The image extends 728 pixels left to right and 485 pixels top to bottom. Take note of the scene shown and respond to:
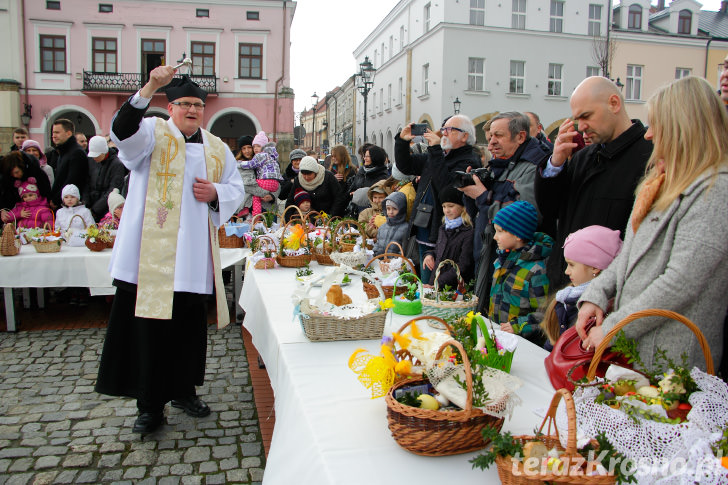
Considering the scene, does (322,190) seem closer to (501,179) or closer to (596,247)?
(501,179)

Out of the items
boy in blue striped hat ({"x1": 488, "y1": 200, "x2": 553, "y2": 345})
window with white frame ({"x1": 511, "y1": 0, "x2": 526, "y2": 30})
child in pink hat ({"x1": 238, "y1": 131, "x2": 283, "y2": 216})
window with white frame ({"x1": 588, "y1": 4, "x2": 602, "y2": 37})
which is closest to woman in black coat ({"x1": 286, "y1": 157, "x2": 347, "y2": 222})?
child in pink hat ({"x1": 238, "y1": 131, "x2": 283, "y2": 216})

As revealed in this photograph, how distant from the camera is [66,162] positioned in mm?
6996

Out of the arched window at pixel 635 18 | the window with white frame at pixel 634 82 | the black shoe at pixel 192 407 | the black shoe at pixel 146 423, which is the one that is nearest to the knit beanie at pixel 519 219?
the black shoe at pixel 192 407

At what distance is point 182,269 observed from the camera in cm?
336

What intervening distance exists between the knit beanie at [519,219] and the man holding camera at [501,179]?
396 millimetres

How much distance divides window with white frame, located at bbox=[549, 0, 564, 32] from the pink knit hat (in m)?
26.9

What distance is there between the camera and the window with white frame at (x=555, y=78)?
26.1m

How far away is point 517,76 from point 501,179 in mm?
24184

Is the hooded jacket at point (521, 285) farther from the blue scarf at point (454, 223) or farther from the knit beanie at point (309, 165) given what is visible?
the knit beanie at point (309, 165)

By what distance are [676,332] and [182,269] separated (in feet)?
8.68

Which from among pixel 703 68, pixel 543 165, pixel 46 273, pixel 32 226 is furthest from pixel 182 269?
pixel 703 68

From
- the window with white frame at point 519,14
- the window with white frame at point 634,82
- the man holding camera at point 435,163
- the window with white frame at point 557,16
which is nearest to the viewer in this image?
the man holding camera at point 435,163

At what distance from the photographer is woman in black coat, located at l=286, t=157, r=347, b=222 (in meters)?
7.32

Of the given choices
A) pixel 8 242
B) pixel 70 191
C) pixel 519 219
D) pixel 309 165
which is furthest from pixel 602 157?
pixel 70 191
